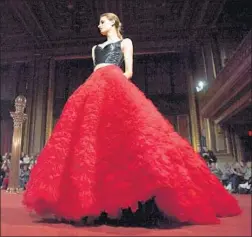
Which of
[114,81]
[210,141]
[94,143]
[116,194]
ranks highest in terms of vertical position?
[210,141]

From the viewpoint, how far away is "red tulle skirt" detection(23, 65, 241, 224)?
4.13 feet

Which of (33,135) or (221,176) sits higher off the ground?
(33,135)

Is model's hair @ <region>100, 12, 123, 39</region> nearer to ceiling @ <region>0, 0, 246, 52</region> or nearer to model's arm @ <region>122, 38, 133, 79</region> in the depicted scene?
model's arm @ <region>122, 38, 133, 79</region>

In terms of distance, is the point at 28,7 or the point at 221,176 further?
the point at 28,7

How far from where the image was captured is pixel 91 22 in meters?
9.73

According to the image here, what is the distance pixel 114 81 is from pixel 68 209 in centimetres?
75

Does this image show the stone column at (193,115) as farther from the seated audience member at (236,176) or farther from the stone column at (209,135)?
the seated audience member at (236,176)

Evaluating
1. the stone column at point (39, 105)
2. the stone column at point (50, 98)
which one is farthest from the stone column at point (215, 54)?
the stone column at point (39, 105)

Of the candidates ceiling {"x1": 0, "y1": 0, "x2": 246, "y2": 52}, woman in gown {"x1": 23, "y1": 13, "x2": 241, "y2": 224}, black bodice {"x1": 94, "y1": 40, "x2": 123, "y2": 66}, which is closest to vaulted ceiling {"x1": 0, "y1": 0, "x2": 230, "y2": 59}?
ceiling {"x1": 0, "y1": 0, "x2": 246, "y2": 52}

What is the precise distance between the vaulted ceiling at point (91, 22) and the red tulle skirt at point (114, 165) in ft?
26.7

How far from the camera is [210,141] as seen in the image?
9.07 meters

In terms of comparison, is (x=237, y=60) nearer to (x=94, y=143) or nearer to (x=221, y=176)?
(x=221, y=176)

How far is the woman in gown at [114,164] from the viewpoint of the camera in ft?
4.13

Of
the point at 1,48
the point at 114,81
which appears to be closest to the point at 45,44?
the point at 1,48
